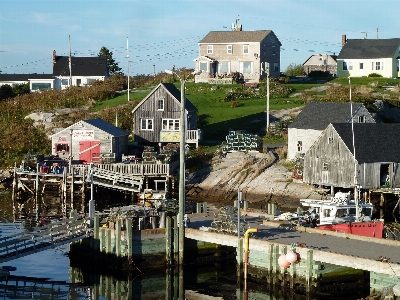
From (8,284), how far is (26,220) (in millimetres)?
17570

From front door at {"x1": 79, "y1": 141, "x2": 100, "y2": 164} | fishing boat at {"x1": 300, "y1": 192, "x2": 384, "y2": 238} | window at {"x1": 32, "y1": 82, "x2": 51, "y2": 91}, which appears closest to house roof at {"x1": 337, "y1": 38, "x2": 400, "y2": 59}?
window at {"x1": 32, "y1": 82, "x2": 51, "y2": 91}

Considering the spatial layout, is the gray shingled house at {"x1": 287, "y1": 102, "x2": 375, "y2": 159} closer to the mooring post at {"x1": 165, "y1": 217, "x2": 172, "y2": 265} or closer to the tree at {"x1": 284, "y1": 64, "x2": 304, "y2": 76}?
the mooring post at {"x1": 165, "y1": 217, "x2": 172, "y2": 265}

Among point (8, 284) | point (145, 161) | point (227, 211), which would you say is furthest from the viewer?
point (145, 161)

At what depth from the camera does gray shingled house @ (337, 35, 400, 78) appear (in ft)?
363

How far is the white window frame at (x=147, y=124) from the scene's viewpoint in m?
78.6

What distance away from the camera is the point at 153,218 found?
4288 cm

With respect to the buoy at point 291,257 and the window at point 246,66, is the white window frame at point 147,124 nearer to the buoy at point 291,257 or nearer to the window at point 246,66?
the window at point 246,66

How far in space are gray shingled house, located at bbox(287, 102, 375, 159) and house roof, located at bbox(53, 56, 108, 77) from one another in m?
53.3

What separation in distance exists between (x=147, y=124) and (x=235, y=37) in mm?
31188

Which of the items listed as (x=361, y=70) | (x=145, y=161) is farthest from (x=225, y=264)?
(x=361, y=70)

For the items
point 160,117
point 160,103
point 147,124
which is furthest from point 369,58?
point 147,124

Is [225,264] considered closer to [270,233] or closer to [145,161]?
[270,233]

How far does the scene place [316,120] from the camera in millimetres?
70000

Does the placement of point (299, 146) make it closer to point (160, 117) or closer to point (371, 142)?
point (371, 142)
